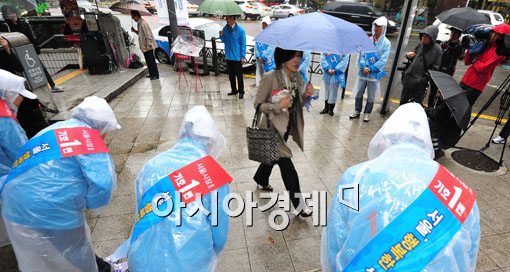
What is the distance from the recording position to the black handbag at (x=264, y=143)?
267cm

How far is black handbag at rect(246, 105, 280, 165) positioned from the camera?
267 cm

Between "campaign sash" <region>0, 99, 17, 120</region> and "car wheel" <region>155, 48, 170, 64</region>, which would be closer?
"campaign sash" <region>0, 99, 17, 120</region>

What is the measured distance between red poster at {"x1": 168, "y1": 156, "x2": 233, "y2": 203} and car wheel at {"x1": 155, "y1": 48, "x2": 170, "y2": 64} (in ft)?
31.9

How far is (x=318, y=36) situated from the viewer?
2.46 m

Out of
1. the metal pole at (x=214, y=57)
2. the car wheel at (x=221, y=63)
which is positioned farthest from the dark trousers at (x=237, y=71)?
the car wheel at (x=221, y=63)

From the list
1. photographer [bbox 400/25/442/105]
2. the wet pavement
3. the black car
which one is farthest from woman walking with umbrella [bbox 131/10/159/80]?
the black car

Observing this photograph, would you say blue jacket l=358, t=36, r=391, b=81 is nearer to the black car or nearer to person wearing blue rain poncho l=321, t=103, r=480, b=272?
person wearing blue rain poncho l=321, t=103, r=480, b=272

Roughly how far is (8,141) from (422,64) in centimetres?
565

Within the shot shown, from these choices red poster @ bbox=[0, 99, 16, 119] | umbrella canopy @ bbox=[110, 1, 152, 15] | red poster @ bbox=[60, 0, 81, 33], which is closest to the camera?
red poster @ bbox=[0, 99, 16, 119]

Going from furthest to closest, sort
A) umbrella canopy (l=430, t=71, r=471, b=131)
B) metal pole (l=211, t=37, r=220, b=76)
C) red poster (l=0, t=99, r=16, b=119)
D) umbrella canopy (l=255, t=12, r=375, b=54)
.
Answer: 1. metal pole (l=211, t=37, r=220, b=76)
2. umbrella canopy (l=430, t=71, r=471, b=131)
3. umbrella canopy (l=255, t=12, r=375, b=54)
4. red poster (l=0, t=99, r=16, b=119)

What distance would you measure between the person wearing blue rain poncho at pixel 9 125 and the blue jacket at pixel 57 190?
61cm

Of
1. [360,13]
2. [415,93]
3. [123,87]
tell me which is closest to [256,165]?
[415,93]

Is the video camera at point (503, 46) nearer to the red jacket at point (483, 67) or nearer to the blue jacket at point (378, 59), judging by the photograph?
the red jacket at point (483, 67)

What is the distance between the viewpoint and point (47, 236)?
1.81m
